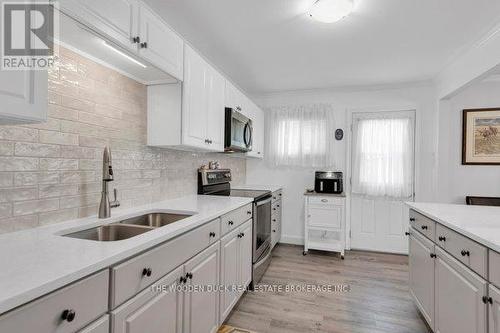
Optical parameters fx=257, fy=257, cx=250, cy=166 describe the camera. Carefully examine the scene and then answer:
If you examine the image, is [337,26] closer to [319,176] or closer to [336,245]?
[319,176]

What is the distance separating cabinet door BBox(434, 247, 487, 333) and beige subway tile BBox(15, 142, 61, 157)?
2.20m

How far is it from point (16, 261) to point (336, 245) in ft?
11.1

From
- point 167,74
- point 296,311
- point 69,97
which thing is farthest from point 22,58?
point 296,311

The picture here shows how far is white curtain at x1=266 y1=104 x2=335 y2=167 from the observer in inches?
151

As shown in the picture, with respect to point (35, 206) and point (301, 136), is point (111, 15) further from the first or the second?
point (301, 136)

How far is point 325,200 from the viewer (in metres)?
3.50

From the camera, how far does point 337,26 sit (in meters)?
2.12

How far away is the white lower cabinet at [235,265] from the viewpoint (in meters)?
1.85

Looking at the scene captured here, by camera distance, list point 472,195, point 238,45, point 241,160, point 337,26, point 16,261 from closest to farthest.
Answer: point 16,261, point 337,26, point 238,45, point 472,195, point 241,160

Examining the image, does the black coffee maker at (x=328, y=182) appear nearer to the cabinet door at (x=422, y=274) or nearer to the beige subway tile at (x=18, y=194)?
the cabinet door at (x=422, y=274)

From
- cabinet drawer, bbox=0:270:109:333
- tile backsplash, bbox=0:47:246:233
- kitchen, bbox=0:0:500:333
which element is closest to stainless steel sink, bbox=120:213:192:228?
kitchen, bbox=0:0:500:333

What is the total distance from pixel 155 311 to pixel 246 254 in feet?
4.09

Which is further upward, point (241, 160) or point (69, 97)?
point (69, 97)

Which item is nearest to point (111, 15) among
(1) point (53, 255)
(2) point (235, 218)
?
(1) point (53, 255)
